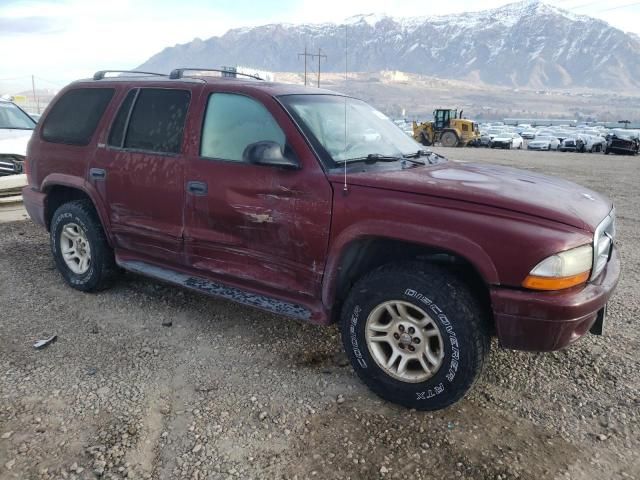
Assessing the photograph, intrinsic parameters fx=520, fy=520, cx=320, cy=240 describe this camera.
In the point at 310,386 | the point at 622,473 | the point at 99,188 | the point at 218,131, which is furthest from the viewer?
the point at 99,188

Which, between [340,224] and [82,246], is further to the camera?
[82,246]

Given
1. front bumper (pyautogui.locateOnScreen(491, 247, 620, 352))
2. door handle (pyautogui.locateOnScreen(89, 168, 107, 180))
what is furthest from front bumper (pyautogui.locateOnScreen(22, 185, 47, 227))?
front bumper (pyautogui.locateOnScreen(491, 247, 620, 352))

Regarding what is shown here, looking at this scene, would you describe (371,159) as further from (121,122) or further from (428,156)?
(121,122)

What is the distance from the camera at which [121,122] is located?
413 centimetres

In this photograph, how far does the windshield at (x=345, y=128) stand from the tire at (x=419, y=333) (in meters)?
0.86

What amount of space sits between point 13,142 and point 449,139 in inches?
1235

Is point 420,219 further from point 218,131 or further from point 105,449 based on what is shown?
point 105,449

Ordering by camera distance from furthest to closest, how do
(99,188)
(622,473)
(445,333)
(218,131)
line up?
1. (99,188)
2. (218,131)
3. (445,333)
4. (622,473)

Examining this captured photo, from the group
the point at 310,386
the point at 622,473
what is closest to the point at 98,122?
the point at 310,386

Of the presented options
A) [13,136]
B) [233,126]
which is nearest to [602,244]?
[233,126]

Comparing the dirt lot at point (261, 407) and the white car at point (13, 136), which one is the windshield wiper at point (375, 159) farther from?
the white car at point (13, 136)

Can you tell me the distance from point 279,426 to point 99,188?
8.29 ft

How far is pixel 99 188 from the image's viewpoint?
13.8ft

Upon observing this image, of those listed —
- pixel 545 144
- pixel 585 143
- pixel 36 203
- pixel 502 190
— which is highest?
pixel 502 190
